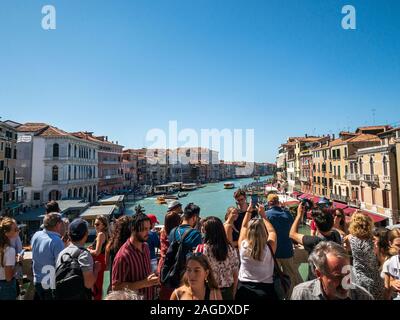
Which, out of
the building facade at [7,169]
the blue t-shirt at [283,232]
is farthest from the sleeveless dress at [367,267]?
the building facade at [7,169]

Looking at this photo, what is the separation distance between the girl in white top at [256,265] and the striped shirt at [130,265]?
988 mm

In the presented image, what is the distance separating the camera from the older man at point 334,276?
6.06 ft

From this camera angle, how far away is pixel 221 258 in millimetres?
2670

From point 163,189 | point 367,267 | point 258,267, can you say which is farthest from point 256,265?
point 163,189

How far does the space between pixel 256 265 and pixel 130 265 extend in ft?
4.08

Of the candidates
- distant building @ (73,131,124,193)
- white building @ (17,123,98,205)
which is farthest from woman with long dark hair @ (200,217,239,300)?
distant building @ (73,131,124,193)

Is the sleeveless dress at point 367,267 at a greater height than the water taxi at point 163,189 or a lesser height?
greater

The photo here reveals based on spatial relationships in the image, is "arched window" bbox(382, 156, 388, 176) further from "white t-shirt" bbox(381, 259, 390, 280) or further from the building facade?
the building facade

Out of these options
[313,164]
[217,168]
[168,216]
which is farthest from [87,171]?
[217,168]

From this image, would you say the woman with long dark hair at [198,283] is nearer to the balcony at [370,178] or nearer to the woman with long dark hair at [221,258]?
the woman with long dark hair at [221,258]

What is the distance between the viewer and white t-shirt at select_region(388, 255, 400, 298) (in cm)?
265

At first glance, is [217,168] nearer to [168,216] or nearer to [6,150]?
[6,150]

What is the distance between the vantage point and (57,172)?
3453 cm

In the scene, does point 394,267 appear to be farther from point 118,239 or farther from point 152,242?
point 118,239
